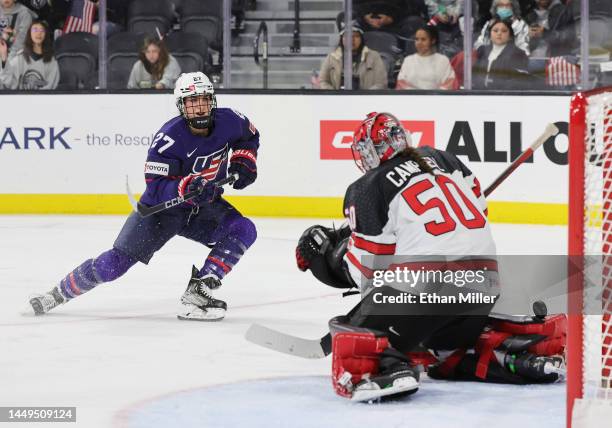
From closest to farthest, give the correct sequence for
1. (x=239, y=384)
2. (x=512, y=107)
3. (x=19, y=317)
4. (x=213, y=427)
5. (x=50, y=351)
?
(x=213, y=427) → (x=239, y=384) → (x=50, y=351) → (x=19, y=317) → (x=512, y=107)

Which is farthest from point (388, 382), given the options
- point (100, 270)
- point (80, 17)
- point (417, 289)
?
point (80, 17)

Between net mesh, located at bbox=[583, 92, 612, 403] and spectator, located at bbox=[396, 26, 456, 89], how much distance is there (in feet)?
17.6

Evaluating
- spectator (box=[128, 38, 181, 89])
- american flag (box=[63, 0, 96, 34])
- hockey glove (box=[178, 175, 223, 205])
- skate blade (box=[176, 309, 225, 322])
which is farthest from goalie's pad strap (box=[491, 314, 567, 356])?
american flag (box=[63, 0, 96, 34])

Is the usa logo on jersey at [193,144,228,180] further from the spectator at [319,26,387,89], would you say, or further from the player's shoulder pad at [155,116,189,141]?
the spectator at [319,26,387,89]

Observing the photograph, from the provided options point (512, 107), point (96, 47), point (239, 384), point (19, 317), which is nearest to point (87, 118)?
point (96, 47)

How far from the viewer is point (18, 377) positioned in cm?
391

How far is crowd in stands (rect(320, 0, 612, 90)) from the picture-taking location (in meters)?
8.23

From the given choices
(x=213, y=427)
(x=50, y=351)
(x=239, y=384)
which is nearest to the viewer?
(x=213, y=427)

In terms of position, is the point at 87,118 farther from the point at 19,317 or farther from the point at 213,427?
the point at 213,427

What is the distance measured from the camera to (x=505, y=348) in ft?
12.1

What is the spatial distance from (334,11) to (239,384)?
524cm

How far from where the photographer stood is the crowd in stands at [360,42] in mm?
8297

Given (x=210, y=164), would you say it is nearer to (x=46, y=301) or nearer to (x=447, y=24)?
(x=46, y=301)

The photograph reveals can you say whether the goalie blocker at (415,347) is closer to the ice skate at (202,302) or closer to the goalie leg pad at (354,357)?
the goalie leg pad at (354,357)
